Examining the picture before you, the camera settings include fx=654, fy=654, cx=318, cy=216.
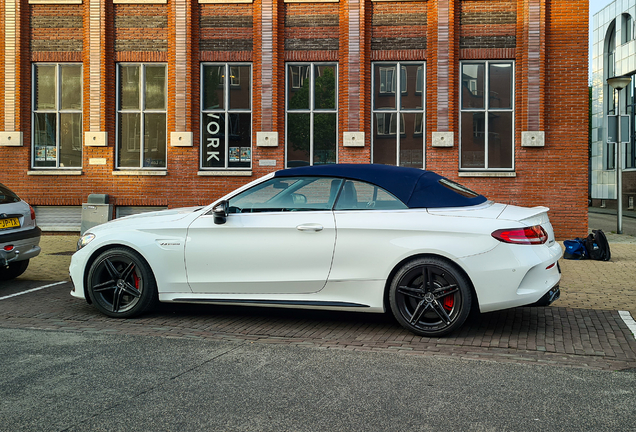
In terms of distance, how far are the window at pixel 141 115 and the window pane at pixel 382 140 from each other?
5.41 m

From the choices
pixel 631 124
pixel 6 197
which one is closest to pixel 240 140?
pixel 6 197

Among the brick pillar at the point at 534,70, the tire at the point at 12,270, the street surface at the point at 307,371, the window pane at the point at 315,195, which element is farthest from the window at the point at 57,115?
the window pane at the point at 315,195

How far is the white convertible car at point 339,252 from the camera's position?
576cm

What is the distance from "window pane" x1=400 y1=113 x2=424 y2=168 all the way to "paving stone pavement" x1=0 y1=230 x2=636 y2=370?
8.22 m

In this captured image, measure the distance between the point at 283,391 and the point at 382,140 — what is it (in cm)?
1257

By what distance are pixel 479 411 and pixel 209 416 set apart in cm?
163

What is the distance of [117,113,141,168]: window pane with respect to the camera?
55.3ft

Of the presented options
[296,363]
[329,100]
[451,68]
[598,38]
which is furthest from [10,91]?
[598,38]

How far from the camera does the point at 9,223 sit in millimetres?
8750

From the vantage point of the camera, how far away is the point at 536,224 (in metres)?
5.91

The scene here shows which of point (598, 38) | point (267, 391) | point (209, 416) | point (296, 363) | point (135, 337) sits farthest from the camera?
point (598, 38)

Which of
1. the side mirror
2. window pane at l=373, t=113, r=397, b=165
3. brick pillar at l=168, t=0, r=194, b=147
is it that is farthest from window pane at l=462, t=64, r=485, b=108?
the side mirror

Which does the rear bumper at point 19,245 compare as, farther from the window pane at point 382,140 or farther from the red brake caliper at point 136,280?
the window pane at point 382,140

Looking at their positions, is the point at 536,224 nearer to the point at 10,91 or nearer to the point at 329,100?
the point at 329,100
